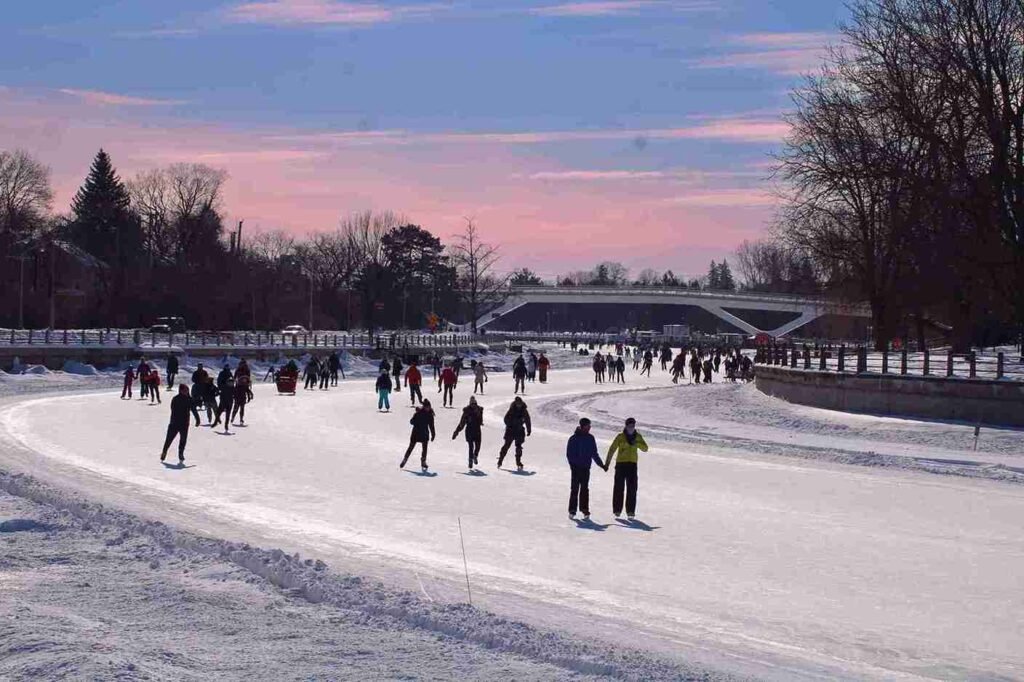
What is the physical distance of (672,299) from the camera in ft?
581

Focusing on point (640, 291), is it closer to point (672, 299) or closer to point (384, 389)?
point (672, 299)

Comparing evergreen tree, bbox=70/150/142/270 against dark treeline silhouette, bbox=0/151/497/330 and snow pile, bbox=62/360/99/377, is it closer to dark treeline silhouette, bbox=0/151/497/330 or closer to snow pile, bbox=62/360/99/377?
dark treeline silhouette, bbox=0/151/497/330

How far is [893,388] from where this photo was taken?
33094 millimetres

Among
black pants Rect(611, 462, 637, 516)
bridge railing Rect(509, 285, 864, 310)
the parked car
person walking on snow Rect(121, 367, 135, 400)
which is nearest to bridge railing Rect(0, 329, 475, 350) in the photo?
the parked car

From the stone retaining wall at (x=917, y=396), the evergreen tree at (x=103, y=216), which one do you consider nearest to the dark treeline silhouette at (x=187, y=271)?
the evergreen tree at (x=103, y=216)

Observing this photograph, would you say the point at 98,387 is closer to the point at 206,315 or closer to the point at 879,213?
the point at 879,213

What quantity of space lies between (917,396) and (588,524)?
18.8 meters

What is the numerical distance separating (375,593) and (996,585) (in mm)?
6169

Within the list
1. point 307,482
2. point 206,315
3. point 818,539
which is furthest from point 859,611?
point 206,315

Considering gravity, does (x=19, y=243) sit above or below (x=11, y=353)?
above

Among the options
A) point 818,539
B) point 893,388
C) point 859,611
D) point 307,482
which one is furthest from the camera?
point 893,388

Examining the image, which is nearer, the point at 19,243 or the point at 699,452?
the point at 699,452

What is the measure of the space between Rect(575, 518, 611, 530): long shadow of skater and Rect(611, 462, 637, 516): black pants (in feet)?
1.73

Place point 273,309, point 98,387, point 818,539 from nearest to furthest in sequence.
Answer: point 818,539 < point 98,387 < point 273,309
